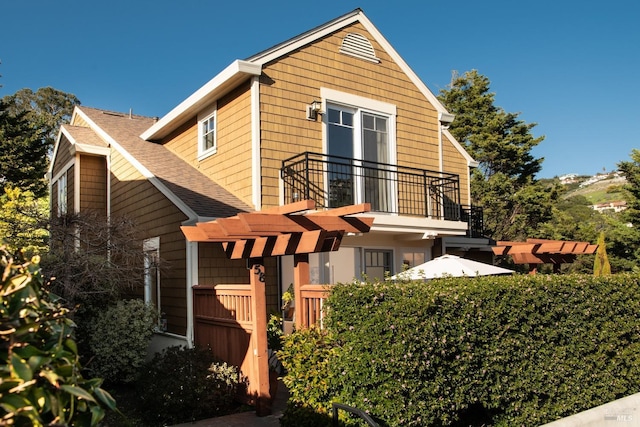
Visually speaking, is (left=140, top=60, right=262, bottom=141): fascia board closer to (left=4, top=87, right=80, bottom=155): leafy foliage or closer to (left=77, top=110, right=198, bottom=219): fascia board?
(left=77, top=110, right=198, bottom=219): fascia board

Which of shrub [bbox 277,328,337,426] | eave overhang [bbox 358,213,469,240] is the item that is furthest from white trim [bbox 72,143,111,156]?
shrub [bbox 277,328,337,426]

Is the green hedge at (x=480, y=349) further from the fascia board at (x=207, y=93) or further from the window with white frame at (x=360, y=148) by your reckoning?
the fascia board at (x=207, y=93)

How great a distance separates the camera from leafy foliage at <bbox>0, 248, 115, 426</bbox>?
1.88 metres

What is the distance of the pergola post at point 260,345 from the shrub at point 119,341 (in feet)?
10.2

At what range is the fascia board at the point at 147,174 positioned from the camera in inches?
383

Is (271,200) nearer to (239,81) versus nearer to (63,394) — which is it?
(239,81)

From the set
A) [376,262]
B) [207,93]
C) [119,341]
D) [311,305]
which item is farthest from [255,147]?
[311,305]

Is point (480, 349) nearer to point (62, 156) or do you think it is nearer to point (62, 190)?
point (62, 190)

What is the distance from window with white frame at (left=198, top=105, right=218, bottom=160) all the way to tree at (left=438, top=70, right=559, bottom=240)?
1865cm

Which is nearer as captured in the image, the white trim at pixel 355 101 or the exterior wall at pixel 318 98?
the exterior wall at pixel 318 98

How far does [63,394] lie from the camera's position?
204cm

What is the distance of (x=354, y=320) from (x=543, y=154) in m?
25.9

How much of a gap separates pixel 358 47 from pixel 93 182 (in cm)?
812

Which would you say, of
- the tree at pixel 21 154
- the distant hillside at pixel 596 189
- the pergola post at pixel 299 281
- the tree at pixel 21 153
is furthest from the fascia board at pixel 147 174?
the distant hillside at pixel 596 189
